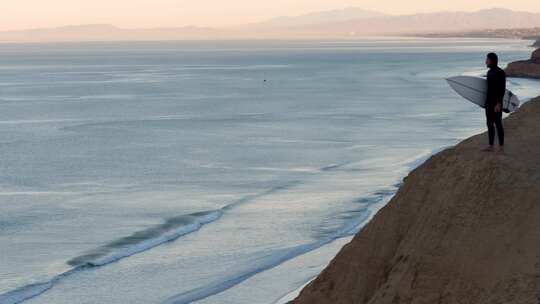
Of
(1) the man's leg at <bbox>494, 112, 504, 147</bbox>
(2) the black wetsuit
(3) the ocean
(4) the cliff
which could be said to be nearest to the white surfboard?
(2) the black wetsuit

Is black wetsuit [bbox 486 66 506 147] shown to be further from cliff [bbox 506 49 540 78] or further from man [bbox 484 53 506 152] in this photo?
cliff [bbox 506 49 540 78]

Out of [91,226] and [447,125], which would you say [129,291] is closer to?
[91,226]

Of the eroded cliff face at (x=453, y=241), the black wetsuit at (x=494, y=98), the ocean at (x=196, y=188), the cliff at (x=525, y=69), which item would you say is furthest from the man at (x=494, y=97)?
the cliff at (x=525, y=69)

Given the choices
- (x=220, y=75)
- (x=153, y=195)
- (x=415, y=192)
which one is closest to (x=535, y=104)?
(x=415, y=192)

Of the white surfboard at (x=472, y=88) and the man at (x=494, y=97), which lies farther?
the white surfboard at (x=472, y=88)

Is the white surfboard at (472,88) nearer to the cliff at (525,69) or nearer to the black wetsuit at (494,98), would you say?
the black wetsuit at (494,98)

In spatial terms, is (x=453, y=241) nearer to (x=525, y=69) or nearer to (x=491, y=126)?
(x=491, y=126)

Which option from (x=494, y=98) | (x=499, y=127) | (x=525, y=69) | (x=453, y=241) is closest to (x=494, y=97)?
(x=494, y=98)
